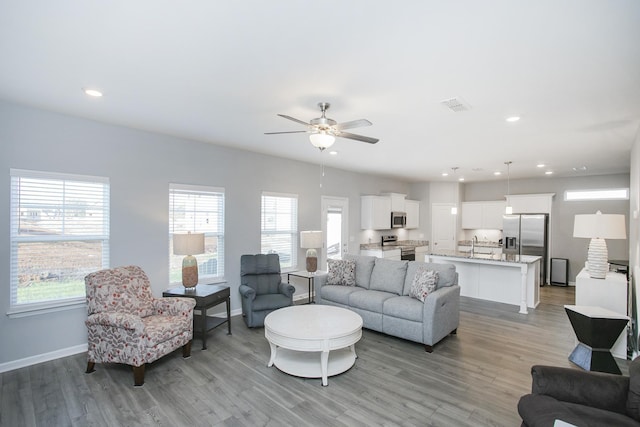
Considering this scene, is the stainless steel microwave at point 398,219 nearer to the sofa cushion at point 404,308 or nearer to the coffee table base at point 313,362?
Answer: the sofa cushion at point 404,308

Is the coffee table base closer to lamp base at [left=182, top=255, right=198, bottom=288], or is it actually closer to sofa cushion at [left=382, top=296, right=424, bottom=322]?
sofa cushion at [left=382, top=296, right=424, bottom=322]

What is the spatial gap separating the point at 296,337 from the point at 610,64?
3.43 meters

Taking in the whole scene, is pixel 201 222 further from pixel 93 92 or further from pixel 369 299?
pixel 369 299

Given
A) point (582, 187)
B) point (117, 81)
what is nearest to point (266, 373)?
point (117, 81)

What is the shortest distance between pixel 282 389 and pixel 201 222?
2.89 meters

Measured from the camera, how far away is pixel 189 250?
164 inches

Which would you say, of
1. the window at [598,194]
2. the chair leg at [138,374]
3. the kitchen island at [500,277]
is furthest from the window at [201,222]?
the window at [598,194]

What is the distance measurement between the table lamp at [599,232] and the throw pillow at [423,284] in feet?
6.53

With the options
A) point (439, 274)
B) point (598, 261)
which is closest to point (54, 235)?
point (439, 274)

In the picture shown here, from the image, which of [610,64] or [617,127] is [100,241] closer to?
[610,64]

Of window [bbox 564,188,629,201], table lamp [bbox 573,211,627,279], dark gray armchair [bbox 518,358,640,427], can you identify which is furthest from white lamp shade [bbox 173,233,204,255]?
window [bbox 564,188,629,201]

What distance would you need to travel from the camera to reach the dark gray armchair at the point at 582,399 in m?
1.76

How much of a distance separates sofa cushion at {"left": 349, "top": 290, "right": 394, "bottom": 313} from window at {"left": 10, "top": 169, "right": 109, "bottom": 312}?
3314 millimetres

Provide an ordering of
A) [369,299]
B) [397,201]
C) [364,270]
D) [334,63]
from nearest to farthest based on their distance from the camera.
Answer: [334,63] < [369,299] < [364,270] < [397,201]
